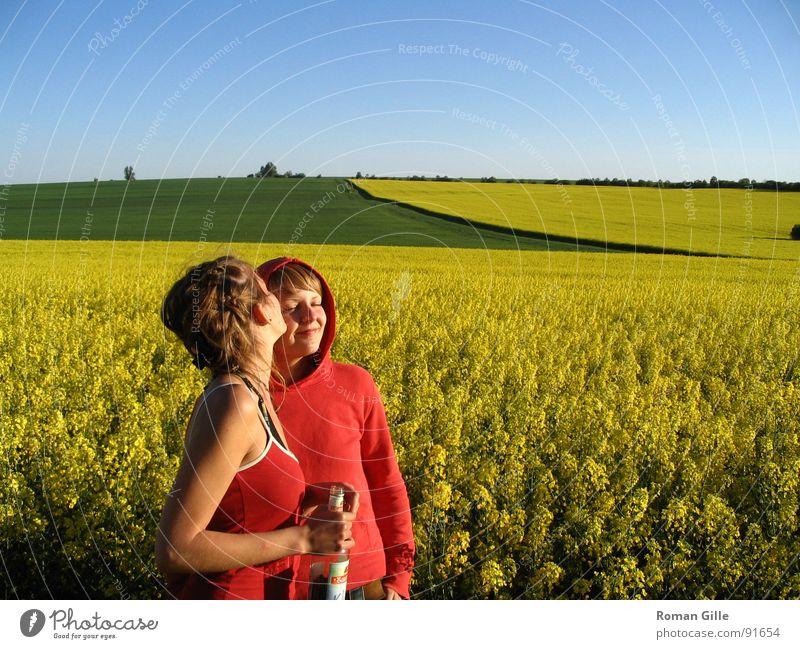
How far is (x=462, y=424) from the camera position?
21.1ft

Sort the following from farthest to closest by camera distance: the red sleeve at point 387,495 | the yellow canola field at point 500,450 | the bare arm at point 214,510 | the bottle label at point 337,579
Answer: the yellow canola field at point 500,450 → the red sleeve at point 387,495 → the bottle label at point 337,579 → the bare arm at point 214,510

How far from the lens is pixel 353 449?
2.58m

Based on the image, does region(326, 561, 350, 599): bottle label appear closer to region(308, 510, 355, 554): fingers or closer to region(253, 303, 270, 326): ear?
region(308, 510, 355, 554): fingers

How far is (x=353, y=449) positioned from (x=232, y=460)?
75 centimetres

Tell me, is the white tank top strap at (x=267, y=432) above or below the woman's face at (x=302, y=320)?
below

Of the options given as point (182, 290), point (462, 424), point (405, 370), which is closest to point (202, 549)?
point (182, 290)

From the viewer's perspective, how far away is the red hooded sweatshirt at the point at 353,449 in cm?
250

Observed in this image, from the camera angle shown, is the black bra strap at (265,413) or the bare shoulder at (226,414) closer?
the bare shoulder at (226,414)
